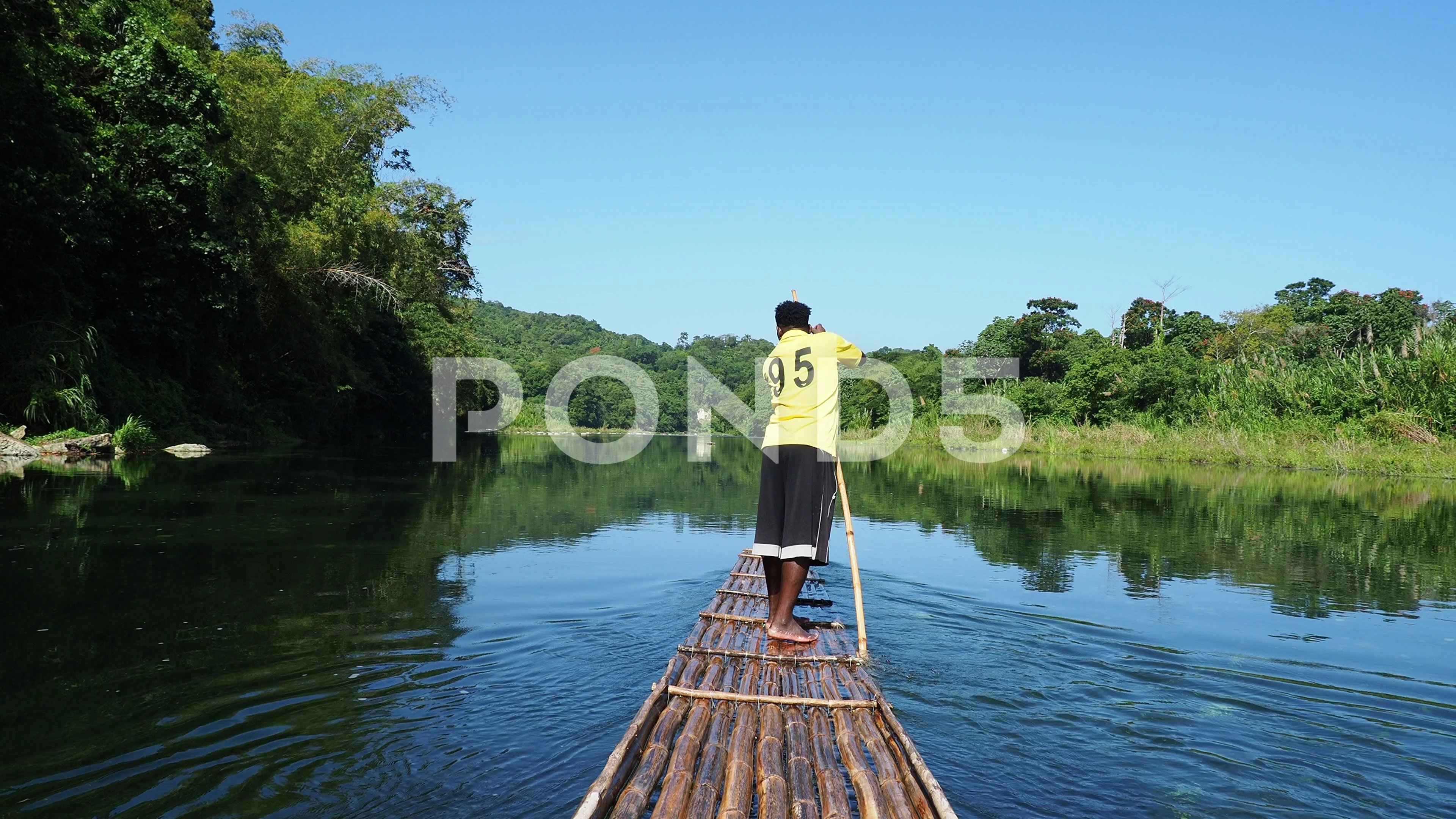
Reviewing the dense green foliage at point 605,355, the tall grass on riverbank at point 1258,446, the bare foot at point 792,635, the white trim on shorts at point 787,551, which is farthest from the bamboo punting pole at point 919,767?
the dense green foliage at point 605,355

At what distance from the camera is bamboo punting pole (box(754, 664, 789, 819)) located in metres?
2.84

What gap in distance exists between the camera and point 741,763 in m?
3.12

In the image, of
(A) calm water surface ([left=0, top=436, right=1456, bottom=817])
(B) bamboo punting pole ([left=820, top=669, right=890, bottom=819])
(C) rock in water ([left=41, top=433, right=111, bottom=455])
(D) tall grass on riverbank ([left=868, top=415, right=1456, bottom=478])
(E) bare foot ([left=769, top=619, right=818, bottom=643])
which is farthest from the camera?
(D) tall grass on riverbank ([left=868, top=415, right=1456, bottom=478])

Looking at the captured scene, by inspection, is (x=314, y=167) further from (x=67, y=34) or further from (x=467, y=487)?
(x=467, y=487)

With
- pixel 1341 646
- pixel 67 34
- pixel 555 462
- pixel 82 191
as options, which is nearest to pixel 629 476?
pixel 555 462

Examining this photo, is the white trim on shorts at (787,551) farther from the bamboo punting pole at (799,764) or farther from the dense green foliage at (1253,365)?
the dense green foliage at (1253,365)

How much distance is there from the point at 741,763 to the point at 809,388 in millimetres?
2251

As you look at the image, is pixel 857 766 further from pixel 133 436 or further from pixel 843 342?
pixel 133 436

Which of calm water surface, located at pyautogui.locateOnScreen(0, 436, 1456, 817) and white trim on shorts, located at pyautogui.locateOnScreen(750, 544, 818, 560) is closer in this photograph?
calm water surface, located at pyautogui.locateOnScreen(0, 436, 1456, 817)

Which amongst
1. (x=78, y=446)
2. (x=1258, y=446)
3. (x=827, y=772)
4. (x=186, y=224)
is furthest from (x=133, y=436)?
(x=1258, y=446)

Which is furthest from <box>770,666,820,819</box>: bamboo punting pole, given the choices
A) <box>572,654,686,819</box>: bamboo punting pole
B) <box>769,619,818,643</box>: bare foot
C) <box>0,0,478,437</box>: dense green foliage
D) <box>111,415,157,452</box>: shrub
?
<box>111,415,157,452</box>: shrub

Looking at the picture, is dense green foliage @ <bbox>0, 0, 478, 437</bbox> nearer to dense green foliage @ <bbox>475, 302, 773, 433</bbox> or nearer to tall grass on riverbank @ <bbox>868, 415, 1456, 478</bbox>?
tall grass on riverbank @ <bbox>868, 415, 1456, 478</bbox>

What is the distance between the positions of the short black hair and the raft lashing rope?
6.11 feet

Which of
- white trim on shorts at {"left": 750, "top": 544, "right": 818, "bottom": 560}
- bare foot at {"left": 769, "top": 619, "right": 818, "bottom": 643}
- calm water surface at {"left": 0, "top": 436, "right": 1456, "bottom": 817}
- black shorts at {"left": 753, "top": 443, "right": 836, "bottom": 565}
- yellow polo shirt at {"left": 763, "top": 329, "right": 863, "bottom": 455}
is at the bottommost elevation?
calm water surface at {"left": 0, "top": 436, "right": 1456, "bottom": 817}
